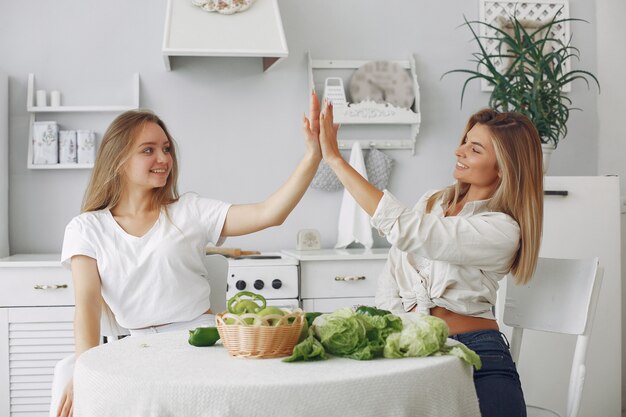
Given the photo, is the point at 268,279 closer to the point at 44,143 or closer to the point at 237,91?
the point at 237,91

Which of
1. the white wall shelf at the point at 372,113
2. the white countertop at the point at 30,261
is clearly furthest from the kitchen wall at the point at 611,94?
the white countertop at the point at 30,261

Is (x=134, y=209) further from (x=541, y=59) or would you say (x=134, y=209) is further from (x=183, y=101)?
(x=541, y=59)

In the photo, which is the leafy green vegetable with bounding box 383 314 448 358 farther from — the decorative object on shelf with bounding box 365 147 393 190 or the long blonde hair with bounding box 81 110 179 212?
the decorative object on shelf with bounding box 365 147 393 190

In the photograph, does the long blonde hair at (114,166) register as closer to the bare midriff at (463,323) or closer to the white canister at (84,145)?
the bare midriff at (463,323)

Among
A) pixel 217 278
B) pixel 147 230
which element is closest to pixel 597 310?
pixel 217 278

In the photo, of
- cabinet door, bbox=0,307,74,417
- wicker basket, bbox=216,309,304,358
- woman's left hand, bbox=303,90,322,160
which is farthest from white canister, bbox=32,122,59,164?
wicker basket, bbox=216,309,304,358

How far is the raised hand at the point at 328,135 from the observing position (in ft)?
7.36

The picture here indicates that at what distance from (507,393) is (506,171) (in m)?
0.59

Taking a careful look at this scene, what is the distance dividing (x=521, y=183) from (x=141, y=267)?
3.55ft

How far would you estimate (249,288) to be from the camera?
135 inches

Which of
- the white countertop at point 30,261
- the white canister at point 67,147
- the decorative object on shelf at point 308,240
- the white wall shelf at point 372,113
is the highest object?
the white wall shelf at point 372,113

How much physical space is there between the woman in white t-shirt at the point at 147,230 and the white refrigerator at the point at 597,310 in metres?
1.69

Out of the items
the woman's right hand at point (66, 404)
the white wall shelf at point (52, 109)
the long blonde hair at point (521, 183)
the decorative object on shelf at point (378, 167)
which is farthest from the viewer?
the decorative object on shelf at point (378, 167)

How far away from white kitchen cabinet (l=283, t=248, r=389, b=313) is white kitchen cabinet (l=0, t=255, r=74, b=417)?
3.23 feet
